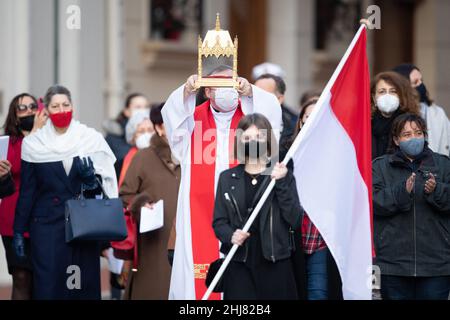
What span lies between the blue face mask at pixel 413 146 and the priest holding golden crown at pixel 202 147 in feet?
2.86

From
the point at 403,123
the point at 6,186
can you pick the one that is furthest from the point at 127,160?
the point at 403,123

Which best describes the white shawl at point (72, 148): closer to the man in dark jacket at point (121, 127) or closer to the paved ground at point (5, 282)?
the man in dark jacket at point (121, 127)

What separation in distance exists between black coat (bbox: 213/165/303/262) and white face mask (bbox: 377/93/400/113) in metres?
2.10

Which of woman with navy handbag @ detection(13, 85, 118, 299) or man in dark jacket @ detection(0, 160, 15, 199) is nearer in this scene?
man in dark jacket @ detection(0, 160, 15, 199)

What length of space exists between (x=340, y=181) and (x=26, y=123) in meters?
2.87

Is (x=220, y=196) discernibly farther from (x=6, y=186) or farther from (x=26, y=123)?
(x=26, y=123)

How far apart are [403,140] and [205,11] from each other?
917 centimetres

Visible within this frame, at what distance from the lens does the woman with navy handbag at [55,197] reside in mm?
9664

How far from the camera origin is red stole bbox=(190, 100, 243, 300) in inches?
342

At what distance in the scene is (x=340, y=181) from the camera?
8.37 m

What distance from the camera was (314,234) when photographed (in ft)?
29.2

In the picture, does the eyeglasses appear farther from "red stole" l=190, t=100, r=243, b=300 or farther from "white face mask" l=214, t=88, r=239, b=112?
"white face mask" l=214, t=88, r=239, b=112

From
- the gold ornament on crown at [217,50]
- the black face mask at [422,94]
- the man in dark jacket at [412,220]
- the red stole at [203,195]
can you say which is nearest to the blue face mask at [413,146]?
the man in dark jacket at [412,220]

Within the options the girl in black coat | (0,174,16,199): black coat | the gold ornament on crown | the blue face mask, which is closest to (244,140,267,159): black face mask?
the girl in black coat
